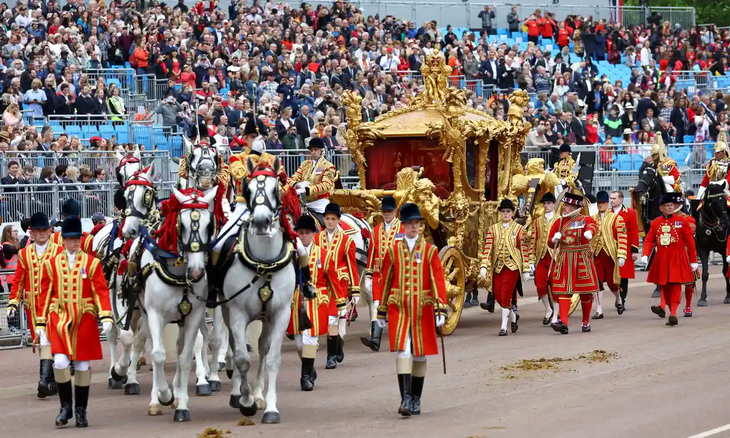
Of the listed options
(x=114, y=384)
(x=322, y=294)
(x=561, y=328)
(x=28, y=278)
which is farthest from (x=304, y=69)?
(x=28, y=278)

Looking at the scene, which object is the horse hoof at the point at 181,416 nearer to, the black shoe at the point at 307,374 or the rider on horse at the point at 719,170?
the black shoe at the point at 307,374

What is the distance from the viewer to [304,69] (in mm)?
28609

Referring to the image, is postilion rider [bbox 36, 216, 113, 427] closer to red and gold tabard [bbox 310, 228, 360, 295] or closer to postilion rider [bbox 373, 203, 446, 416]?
postilion rider [bbox 373, 203, 446, 416]

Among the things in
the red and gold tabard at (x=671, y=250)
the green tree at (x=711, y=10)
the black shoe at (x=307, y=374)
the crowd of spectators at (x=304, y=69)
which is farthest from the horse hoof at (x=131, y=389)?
the green tree at (x=711, y=10)

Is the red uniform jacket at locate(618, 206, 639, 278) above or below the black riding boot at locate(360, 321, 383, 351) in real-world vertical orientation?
above

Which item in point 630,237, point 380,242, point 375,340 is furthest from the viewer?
point 630,237

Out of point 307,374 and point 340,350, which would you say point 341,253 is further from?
point 307,374

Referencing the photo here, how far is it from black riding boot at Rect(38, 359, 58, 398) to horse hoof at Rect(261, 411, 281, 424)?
268 centimetres

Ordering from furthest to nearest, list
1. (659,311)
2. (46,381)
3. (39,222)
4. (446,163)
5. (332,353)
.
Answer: (446,163) < (659,311) < (332,353) < (46,381) < (39,222)

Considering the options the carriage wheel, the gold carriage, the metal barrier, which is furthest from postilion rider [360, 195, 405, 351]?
the metal barrier

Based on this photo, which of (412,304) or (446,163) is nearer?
(412,304)

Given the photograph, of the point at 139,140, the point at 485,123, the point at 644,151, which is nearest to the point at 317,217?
the point at 485,123

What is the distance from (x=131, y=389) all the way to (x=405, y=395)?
10.2 feet

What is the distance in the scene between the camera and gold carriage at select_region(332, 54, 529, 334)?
55.3 feet
